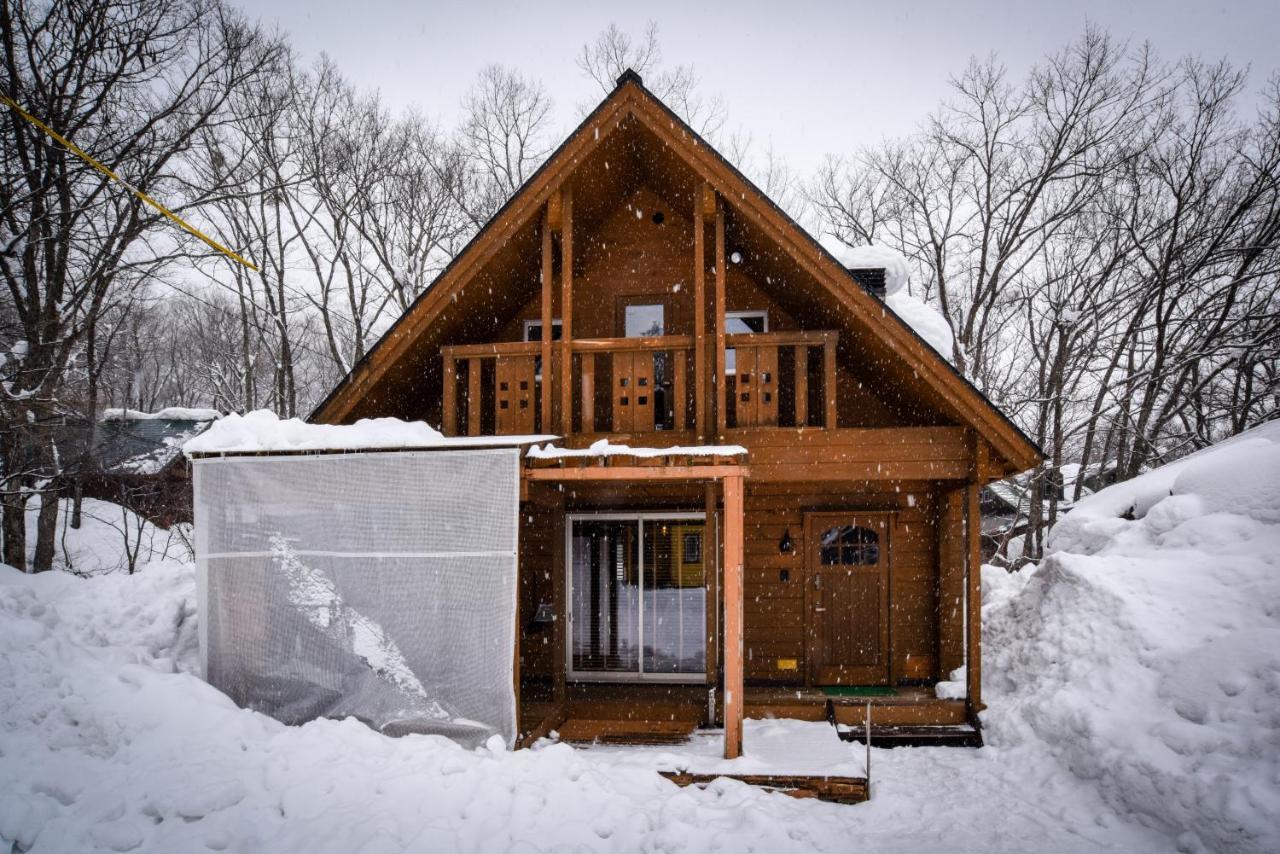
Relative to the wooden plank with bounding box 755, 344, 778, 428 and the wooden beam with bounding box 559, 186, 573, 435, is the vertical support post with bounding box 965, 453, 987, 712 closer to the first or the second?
the wooden plank with bounding box 755, 344, 778, 428

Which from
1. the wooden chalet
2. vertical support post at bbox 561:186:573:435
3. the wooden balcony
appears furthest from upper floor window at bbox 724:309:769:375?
vertical support post at bbox 561:186:573:435

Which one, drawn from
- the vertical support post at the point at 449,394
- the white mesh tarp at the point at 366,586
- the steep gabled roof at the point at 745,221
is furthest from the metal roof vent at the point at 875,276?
the white mesh tarp at the point at 366,586

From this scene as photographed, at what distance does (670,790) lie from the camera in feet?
17.3

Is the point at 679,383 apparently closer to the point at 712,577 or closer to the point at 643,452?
the point at 643,452

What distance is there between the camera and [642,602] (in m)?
8.90

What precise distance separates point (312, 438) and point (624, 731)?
415 cm

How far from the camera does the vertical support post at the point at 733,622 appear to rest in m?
5.92

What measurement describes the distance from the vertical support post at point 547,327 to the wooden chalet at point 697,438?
1.0 inches

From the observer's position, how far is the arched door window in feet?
29.3

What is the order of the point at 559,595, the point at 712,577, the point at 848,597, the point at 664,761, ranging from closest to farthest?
the point at 664,761, the point at 712,577, the point at 559,595, the point at 848,597

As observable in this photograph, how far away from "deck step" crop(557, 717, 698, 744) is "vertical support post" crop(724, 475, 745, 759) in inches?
36.9

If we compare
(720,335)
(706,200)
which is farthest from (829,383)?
(706,200)

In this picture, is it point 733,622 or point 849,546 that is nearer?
point 733,622

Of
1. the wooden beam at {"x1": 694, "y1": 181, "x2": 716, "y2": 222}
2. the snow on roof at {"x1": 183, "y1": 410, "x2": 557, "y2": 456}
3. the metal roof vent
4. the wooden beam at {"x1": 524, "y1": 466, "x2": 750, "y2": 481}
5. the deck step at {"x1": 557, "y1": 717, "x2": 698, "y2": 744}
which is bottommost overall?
the deck step at {"x1": 557, "y1": 717, "x2": 698, "y2": 744}
